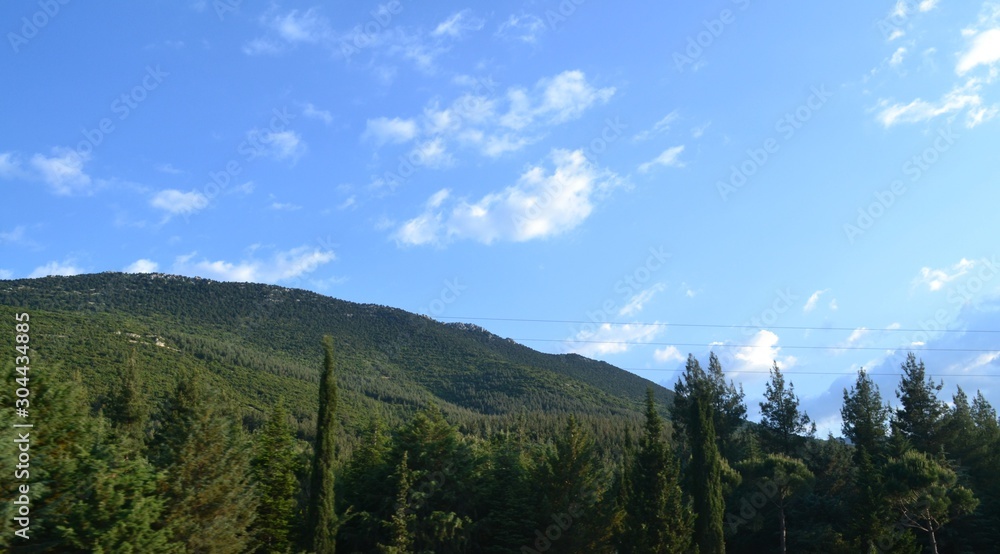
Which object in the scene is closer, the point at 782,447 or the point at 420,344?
the point at 782,447

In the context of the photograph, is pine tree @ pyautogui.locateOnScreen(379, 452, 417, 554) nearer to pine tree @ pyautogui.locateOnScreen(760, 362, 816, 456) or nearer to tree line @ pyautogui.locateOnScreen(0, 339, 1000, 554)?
tree line @ pyautogui.locateOnScreen(0, 339, 1000, 554)

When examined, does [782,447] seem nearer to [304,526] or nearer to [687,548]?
[687,548]

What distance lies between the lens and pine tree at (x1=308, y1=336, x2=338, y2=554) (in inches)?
987

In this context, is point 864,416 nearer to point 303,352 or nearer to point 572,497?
point 572,497

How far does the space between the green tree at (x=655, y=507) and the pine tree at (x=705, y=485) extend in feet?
4.19

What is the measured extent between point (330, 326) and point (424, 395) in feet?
109

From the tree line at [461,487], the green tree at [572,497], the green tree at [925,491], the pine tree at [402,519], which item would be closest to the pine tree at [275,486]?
the tree line at [461,487]

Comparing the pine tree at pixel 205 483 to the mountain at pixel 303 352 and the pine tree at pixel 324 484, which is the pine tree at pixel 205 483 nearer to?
the pine tree at pixel 324 484

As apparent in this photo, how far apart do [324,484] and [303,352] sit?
109 metres

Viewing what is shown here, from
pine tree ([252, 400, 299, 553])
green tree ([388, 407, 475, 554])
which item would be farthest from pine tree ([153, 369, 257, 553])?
green tree ([388, 407, 475, 554])

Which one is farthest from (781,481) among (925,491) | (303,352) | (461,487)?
(303,352)

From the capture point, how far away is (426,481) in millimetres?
28750

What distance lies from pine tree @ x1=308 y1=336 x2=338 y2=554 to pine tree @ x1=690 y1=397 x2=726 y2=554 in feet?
52.3

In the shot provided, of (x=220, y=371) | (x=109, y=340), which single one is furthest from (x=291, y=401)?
(x=109, y=340)
